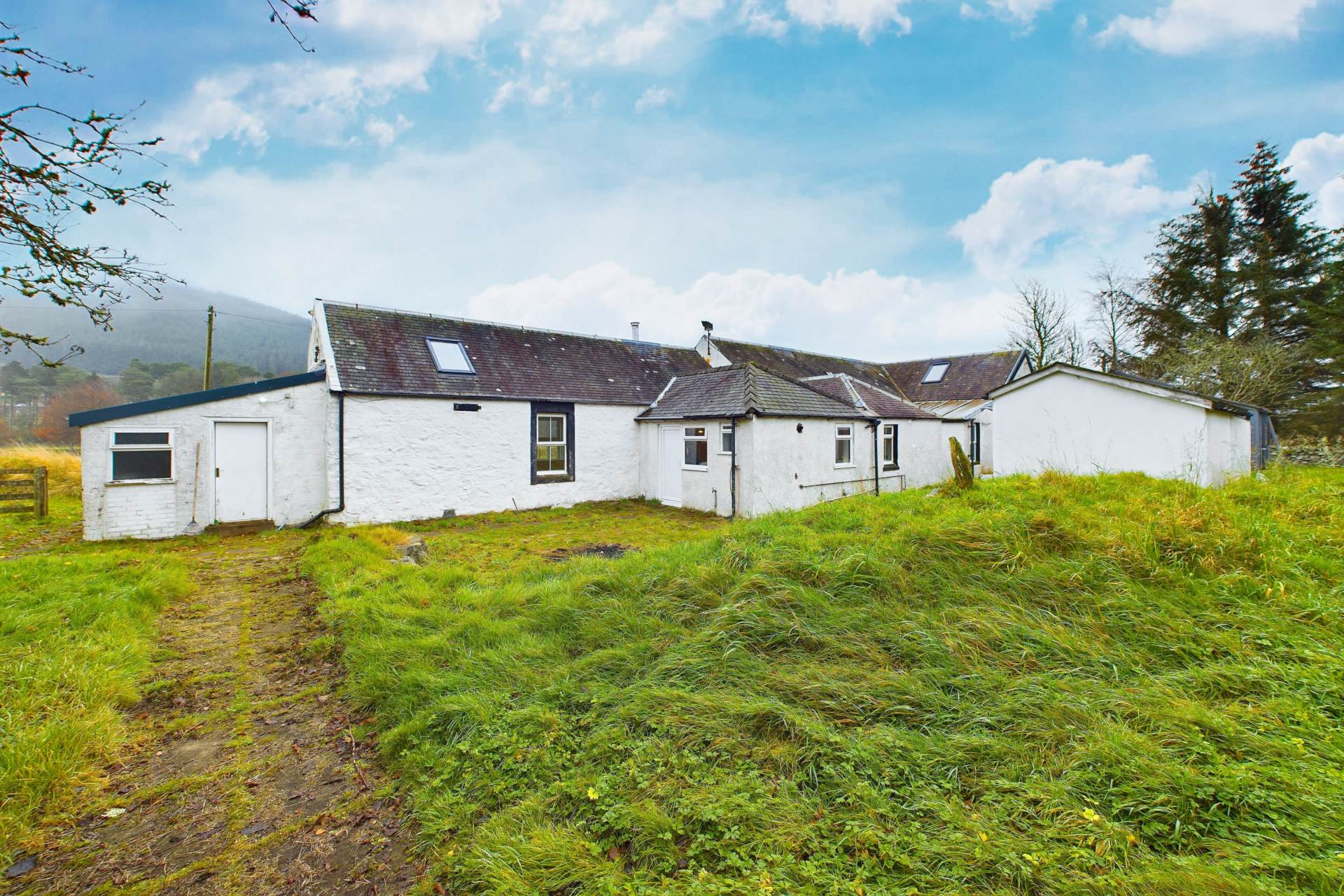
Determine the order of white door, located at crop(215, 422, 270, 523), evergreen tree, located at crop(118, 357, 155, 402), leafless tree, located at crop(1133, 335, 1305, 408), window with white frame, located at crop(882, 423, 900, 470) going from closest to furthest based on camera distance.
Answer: white door, located at crop(215, 422, 270, 523) < window with white frame, located at crop(882, 423, 900, 470) < leafless tree, located at crop(1133, 335, 1305, 408) < evergreen tree, located at crop(118, 357, 155, 402)

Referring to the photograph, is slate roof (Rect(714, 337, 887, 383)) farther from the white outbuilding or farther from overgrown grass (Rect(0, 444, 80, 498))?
overgrown grass (Rect(0, 444, 80, 498))

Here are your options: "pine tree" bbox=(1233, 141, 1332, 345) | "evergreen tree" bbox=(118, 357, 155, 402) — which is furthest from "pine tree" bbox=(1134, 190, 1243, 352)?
"evergreen tree" bbox=(118, 357, 155, 402)

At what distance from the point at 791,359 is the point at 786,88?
47.1ft

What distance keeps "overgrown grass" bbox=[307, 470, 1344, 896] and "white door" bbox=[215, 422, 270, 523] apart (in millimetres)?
8545

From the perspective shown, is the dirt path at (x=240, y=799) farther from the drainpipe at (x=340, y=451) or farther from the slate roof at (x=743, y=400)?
the slate roof at (x=743, y=400)

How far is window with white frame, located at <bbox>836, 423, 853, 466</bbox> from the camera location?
51.7 ft

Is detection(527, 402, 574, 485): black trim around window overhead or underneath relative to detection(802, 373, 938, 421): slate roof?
underneath

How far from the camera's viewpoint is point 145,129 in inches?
143

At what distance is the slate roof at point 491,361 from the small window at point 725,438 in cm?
404

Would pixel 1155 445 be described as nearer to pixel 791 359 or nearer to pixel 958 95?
pixel 958 95

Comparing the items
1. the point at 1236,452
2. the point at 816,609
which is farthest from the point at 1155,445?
the point at 816,609

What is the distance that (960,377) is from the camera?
87.0 feet

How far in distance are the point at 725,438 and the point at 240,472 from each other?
11.7m

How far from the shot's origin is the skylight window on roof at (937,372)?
27375mm
